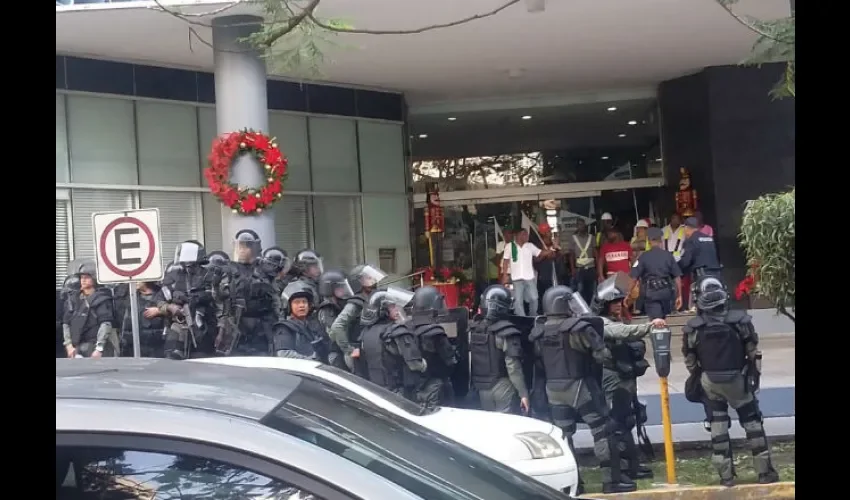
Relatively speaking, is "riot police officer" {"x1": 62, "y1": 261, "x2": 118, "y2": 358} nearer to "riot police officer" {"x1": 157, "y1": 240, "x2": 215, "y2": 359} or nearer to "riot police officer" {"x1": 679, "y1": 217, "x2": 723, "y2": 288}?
"riot police officer" {"x1": 157, "y1": 240, "x2": 215, "y2": 359}

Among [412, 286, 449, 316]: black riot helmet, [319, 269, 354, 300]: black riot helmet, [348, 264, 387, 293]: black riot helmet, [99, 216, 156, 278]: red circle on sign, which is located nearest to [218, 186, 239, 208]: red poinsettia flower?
[348, 264, 387, 293]: black riot helmet

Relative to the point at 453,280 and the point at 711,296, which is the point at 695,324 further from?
the point at 453,280

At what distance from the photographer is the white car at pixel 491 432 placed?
16.4ft

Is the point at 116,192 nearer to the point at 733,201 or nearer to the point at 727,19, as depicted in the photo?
the point at 727,19

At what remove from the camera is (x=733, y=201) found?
17312mm

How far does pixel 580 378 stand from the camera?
660cm

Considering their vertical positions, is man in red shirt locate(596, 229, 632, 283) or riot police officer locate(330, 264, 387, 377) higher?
man in red shirt locate(596, 229, 632, 283)

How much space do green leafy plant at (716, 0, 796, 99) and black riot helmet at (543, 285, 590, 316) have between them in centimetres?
215

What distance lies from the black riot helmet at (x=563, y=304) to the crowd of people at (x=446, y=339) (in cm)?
1

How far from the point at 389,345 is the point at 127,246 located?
2.24 meters

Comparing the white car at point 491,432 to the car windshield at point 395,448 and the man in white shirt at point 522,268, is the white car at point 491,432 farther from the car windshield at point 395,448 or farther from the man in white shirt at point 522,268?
the man in white shirt at point 522,268

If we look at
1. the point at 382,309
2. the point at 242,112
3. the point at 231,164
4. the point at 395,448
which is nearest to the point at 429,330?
the point at 382,309

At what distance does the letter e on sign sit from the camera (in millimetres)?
7000
